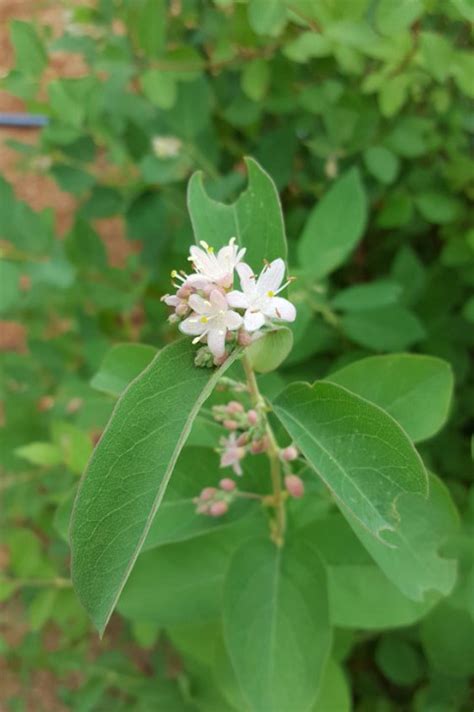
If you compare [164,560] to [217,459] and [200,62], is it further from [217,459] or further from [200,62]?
[200,62]

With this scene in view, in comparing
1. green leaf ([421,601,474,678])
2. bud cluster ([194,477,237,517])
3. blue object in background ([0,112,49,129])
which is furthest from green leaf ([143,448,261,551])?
blue object in background ([0,112,49,129])

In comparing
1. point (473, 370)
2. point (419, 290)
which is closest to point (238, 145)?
point (419, 290)

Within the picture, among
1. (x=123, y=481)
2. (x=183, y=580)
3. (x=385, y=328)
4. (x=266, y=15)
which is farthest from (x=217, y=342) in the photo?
(x=385, y=328)

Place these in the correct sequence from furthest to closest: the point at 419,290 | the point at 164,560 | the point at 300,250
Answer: the point at 419,290
the point at 300,250
the point at 164,560

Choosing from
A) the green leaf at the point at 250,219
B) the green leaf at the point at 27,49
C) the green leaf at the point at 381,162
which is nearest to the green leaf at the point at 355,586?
the green leaf at the point at 250,219

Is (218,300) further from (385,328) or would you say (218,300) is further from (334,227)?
(385,328)

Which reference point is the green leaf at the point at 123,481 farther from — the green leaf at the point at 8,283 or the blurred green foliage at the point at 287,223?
the green leaf at the point at 8,283

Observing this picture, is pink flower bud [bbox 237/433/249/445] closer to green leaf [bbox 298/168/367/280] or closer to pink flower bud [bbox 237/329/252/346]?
pink flower bud [bbox 237/329/252/346]
